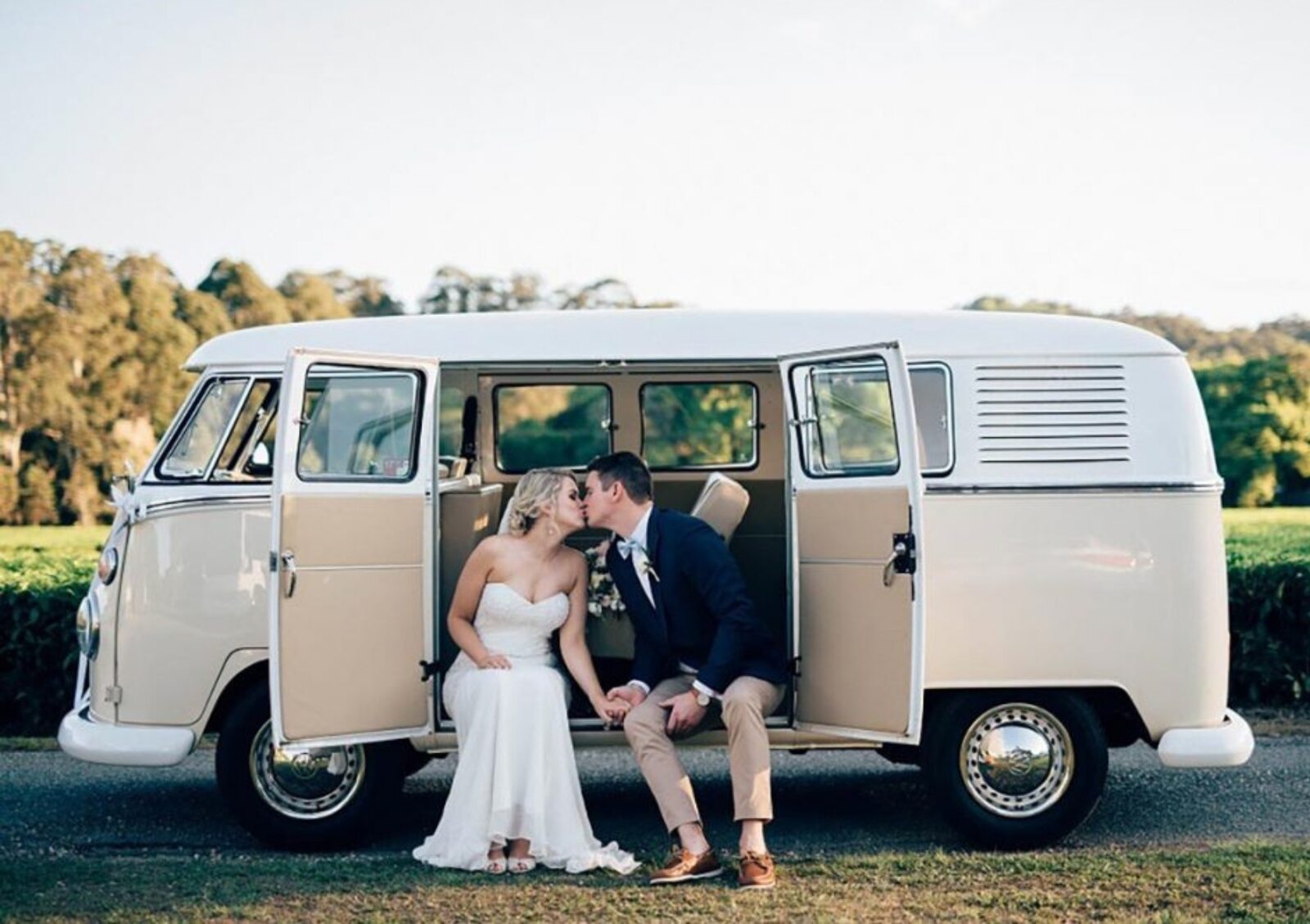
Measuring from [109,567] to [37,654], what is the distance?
3708mm

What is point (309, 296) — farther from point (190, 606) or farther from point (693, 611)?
point (693, 611)

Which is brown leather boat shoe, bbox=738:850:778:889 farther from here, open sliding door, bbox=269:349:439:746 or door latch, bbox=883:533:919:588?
open sliding door, bbox=269:349:439:746

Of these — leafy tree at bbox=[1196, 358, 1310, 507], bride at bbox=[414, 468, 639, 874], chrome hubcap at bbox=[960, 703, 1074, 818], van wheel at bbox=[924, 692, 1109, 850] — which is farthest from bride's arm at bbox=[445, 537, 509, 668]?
leafy tree at bbox=[1196, 358, 1310, 507]

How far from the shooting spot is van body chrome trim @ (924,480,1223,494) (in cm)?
732

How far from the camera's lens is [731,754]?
681cm

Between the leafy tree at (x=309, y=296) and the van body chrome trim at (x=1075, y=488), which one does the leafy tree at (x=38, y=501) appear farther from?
the van body chrome trim at (x=1075, y=488)

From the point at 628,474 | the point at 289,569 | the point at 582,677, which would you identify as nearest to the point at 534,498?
the point at 628,474

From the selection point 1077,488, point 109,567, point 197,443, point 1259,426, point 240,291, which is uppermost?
point 240,291

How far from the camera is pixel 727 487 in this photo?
7.68 metres

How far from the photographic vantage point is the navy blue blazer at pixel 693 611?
6938 millimetres

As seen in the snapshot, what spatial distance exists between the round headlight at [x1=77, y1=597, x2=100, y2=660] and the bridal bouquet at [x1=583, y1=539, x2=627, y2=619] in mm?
2305

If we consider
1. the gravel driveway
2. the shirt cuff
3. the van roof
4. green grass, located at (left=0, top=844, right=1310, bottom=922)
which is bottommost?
the gravel driveway

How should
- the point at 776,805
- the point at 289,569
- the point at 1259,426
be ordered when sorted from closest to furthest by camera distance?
the point at 289,569 → the point at 776,805 → the point at 1259,426

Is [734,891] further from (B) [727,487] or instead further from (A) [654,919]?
(B) [727,487]
